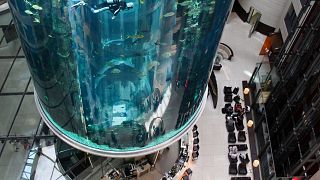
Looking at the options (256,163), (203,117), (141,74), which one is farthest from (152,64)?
(203,117)

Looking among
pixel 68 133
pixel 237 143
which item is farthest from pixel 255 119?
pixel 68 133

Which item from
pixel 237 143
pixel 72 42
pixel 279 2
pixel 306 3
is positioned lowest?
pixel 237 143

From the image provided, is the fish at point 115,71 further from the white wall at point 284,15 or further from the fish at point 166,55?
the white wall at point 284,15

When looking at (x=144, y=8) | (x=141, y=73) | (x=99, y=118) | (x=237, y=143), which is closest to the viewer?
(x=144, y=8)

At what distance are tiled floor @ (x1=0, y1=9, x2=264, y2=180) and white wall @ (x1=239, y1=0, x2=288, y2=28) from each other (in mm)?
1205

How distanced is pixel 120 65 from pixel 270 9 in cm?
1491

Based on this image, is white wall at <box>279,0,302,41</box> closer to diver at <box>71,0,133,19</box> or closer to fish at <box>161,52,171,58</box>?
fish at <box>161,52,171,58</box>

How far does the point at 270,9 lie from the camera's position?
2183cm

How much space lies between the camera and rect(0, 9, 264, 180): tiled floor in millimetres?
17184

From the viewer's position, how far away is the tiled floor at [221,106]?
19031mm

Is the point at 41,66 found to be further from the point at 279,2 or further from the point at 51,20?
the point at 279,2

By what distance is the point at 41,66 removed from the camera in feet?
30.6

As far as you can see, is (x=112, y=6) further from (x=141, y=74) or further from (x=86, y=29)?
(x=141, y=74)

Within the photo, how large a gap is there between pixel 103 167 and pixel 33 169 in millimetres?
2610
